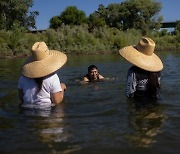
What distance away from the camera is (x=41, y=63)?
656 centimetres

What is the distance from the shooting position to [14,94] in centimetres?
1077

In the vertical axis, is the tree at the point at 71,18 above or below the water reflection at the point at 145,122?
above

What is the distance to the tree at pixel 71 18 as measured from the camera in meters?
69.8

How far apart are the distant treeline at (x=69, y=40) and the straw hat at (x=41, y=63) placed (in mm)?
28768

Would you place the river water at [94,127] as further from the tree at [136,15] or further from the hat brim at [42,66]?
the tree at [136,15]

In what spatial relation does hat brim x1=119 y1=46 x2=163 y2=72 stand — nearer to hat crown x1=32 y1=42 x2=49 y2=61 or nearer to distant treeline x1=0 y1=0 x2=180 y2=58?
hat crown x1=32 y1=42 x2=49 y2=61

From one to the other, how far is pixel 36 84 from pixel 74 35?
38604 millimetres

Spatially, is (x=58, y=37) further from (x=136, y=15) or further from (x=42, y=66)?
(x=42, y=66)

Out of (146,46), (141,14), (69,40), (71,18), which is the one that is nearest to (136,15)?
(141,14)

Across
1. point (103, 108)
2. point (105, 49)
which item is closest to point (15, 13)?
point (105, 49)

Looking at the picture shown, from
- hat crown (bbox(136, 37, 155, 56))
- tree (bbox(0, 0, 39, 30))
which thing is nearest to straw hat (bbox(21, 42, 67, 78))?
hat crown (bbox(136, 37, 155, 56))

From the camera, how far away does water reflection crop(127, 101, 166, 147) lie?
564 cm

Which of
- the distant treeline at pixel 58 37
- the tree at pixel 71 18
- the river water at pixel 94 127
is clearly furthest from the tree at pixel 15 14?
the river water at pixel 94 127

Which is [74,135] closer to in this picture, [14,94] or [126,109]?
[126,109]
